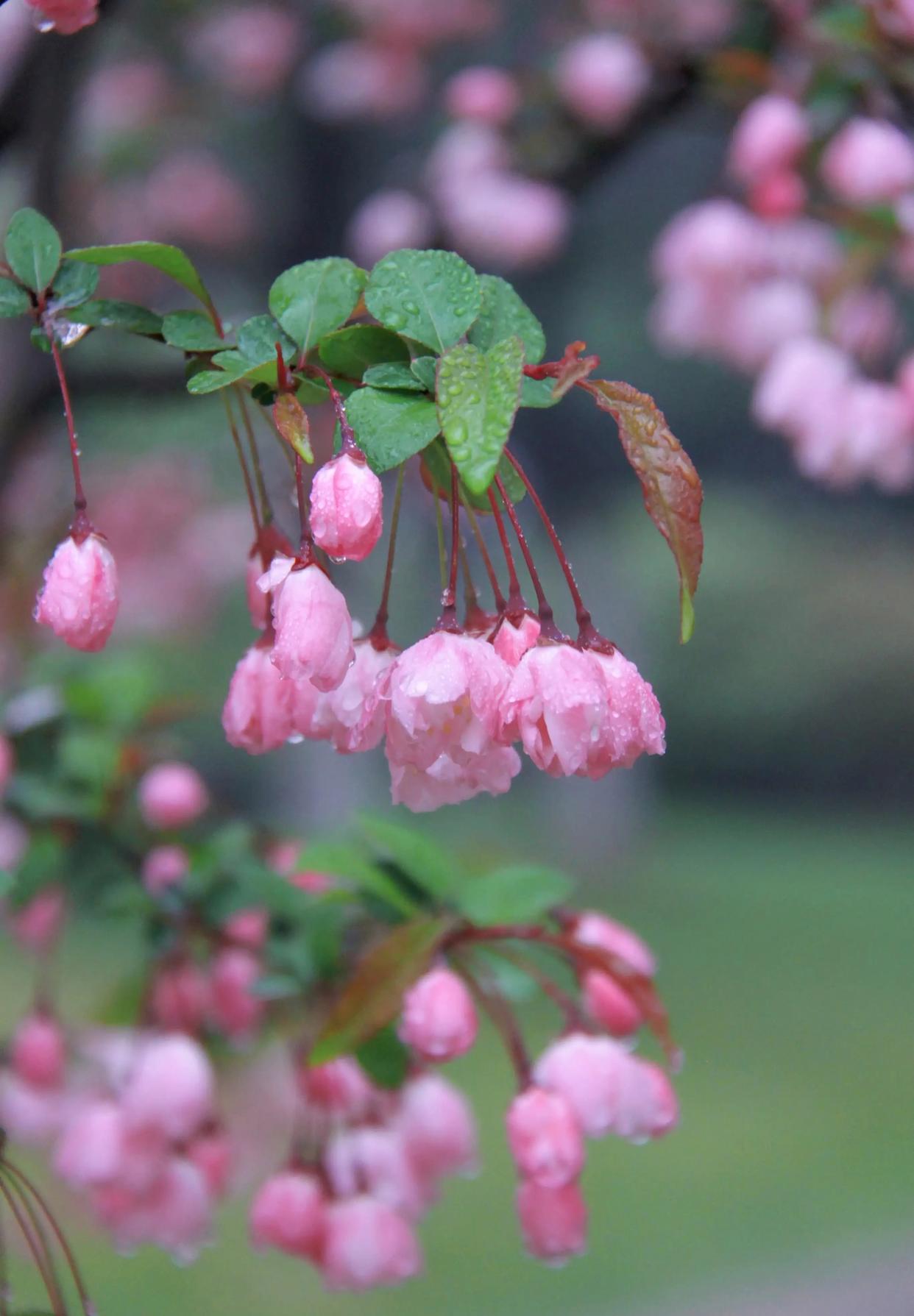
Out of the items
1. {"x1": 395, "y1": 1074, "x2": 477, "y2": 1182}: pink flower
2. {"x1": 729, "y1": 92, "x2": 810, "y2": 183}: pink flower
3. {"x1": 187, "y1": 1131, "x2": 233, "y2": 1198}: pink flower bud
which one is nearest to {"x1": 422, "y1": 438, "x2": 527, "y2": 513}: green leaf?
{"x1": 395, "y1": 1074, "x2": 477, "y2": 1182}: pink flower

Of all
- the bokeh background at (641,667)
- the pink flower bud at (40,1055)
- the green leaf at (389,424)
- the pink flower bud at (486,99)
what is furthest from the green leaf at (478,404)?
the pink flower bud at (486,99)

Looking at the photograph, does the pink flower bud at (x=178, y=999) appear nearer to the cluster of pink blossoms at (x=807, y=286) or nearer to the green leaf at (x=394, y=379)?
the green leaf at (x=394, y=379)

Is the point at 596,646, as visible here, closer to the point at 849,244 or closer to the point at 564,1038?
the point at 564,1038

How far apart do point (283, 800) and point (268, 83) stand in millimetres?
2120

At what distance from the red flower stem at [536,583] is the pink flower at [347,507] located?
0.11ft

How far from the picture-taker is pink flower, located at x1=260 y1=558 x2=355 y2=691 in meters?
0.36

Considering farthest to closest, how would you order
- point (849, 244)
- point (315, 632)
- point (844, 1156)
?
point (844, 1156) → point (849, 244) → point (315, 632)

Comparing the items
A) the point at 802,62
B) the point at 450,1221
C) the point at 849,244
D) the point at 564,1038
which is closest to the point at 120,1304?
the point at 450,1221

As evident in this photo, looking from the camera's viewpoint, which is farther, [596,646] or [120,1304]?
[120,1304]

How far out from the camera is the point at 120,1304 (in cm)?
163

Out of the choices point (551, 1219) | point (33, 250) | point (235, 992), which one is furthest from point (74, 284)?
point (235, 992)

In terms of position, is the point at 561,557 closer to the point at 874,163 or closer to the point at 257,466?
the point at 257,466

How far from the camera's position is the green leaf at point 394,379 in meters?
0.37

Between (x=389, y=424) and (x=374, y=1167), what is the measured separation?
424mm
